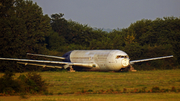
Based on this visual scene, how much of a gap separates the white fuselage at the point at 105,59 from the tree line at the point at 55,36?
7453 mm

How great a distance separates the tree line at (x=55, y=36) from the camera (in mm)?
40653

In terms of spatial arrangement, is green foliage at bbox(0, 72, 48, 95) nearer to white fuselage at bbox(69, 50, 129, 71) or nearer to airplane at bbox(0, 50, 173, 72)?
airplane at bbox(0, 50, 173, 72)

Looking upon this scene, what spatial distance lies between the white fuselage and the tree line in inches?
293

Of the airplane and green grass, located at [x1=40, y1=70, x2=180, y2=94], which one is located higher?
the airplane

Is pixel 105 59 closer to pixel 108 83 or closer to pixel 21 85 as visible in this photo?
pixel 108 83

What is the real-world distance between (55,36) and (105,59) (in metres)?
30.3

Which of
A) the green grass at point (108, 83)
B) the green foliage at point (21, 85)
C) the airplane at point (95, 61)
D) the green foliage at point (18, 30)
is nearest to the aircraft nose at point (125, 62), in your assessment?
the airplane at point (95, 61)

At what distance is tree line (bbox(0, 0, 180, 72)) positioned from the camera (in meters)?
40.7

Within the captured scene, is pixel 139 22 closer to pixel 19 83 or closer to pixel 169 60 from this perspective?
pixel 169 60

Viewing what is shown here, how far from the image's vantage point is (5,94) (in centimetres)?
1673

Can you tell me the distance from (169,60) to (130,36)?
83.2 feet

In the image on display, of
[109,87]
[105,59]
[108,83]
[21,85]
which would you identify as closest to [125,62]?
[105,59]

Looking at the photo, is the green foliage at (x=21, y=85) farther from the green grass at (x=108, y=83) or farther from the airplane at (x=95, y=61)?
the airplane at (x=95, y=61)

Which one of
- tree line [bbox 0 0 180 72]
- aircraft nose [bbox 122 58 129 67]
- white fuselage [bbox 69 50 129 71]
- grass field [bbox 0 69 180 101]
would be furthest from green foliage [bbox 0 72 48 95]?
tree line [bbox 0 0 180 72]
